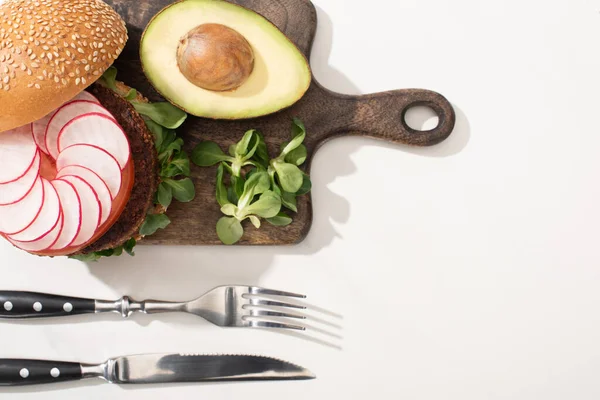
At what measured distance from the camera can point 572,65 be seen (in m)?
1.56

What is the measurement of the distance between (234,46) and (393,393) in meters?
1.05

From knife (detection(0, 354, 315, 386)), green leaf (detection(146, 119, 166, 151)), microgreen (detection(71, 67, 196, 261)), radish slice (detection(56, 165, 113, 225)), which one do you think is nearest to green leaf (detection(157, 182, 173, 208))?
microgreen (detection(71, 67, 196, 261))

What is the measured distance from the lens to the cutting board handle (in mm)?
1493

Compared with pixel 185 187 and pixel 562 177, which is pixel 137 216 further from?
pixel 562 177

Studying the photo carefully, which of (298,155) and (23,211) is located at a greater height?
(298,155)

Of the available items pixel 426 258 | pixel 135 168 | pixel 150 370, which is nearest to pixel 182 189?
pixel 135 168

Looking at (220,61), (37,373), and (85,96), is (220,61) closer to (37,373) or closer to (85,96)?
(85,96)

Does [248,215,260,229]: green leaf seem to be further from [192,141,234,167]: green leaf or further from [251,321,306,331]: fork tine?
[251,321,306,331]: fork tine

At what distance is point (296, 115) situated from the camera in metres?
1.49

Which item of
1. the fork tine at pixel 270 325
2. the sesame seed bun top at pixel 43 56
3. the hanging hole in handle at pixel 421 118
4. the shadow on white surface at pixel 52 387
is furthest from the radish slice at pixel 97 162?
the hanging hole in handle at pixel 421 118

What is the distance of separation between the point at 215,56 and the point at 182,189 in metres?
0.37

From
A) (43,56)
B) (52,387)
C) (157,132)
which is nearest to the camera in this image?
(43,56)

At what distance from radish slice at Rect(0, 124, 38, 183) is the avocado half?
1.05 feet

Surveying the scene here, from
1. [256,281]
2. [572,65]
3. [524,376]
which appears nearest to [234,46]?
[256,281]
